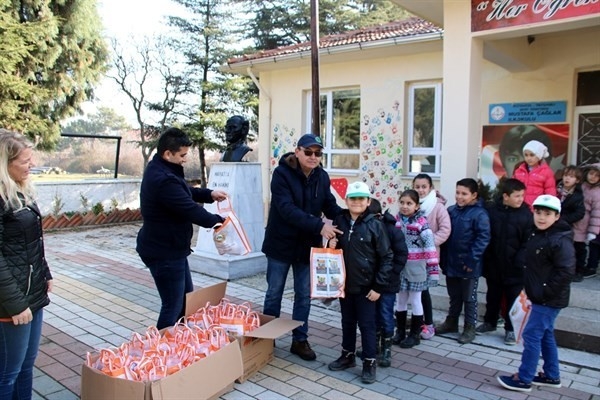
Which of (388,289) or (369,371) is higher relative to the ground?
(388,289)

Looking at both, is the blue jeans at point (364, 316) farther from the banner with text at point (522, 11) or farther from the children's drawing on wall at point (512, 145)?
the children's drawing on wall at point (512, 145)

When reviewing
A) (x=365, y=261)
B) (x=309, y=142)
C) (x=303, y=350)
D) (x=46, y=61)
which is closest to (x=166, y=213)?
(x=309, y=142)

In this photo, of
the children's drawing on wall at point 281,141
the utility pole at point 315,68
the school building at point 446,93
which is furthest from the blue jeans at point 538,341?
the children's drawing on wall at point 281,141

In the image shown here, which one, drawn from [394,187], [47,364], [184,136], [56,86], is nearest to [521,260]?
[184,136]

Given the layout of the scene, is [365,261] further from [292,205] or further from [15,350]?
[15,350]

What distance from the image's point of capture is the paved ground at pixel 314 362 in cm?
371

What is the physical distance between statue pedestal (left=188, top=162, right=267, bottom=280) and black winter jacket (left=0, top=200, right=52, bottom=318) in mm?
4411

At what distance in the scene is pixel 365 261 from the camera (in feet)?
12.6

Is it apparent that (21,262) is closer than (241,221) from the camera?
Yes

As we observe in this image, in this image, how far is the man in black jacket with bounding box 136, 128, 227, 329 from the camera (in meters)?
3.70

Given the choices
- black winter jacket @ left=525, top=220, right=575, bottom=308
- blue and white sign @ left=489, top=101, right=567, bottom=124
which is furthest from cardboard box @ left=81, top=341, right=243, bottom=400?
blue and white sign @ left=489, top=101, right=567, bottom=124

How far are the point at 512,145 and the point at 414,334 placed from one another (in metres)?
5.27

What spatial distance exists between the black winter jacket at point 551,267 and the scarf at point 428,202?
1.20 meters

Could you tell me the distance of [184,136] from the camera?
3.85 meters
